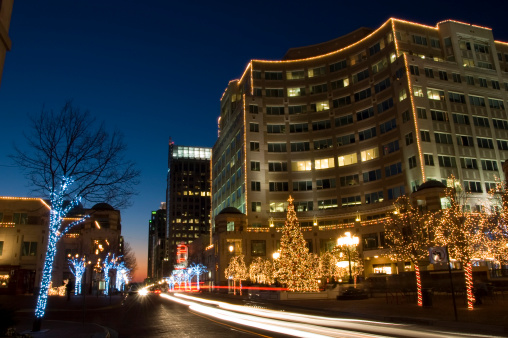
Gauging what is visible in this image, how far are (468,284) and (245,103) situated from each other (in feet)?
199

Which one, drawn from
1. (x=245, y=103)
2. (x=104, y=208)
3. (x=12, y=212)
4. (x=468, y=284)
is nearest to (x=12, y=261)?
(x=12, y=212)

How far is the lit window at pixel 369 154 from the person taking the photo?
67812 mm

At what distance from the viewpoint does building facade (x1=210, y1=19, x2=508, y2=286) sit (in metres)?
59.8

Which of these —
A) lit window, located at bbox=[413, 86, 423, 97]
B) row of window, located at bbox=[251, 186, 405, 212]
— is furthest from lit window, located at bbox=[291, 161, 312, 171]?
lit window, located at bbox=[413, 86, 423, 97]

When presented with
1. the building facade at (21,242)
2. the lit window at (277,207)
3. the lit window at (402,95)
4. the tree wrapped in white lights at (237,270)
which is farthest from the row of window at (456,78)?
the building facade at (21,242)

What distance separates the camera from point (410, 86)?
60125mm

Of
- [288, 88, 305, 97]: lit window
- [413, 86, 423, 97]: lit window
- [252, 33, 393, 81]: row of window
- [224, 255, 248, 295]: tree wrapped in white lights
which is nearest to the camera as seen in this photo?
[224, 255, 248, 295]: tree wrapped in white lights

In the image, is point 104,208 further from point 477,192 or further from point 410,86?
point 477,192

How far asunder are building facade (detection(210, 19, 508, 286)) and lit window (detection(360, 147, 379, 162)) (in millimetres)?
191

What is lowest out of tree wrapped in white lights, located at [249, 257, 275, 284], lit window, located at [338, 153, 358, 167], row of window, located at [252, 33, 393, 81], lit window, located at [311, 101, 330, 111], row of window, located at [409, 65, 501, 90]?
tree wrapped in white lights, located at [249, 257, 275, 284]

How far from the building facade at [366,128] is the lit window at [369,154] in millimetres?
191

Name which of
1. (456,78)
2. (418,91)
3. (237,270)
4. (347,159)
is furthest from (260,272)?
(456,78)

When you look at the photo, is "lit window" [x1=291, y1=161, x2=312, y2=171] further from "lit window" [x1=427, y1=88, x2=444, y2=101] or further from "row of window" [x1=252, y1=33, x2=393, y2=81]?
"lit window" [x1=427, y1=88, x2=444, y2=101]

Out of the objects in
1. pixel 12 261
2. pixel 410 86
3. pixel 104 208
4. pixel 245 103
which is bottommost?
pixel 12 261
